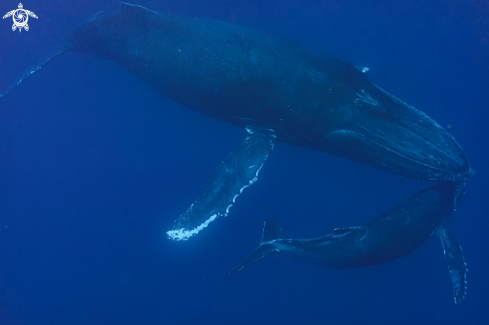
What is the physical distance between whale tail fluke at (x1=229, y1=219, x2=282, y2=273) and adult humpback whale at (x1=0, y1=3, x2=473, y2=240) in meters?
1.70

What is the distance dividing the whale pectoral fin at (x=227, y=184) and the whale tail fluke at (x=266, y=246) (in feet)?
5.47

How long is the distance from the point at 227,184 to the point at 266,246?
83.1 inches

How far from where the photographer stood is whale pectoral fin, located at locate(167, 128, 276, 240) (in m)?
6.86

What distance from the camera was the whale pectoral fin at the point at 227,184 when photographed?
270 inches

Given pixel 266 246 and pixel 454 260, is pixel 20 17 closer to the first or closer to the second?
pixel 266 246

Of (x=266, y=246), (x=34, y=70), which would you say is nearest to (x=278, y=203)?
(x=266, y=246)

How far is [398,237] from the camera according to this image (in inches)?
271

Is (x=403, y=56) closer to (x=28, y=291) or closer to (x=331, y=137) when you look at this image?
(x=331, y=137)

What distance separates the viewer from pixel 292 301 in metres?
10.2

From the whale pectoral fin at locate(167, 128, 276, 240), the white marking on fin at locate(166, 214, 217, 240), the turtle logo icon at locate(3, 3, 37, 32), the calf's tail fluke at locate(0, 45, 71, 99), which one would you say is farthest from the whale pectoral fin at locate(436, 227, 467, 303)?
the turtle logo icon at locate(3, 3, 37, 32)

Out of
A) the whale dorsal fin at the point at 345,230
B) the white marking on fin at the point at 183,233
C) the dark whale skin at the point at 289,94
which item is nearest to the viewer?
the dark whale skin at the point at 289,94

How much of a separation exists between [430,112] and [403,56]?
2.04 meters

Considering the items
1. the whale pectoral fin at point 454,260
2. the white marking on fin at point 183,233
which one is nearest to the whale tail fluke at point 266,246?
the white marking on fin at point 183,233

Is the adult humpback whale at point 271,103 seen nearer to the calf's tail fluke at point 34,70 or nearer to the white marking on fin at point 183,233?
the white marking on fin at point 183,233
